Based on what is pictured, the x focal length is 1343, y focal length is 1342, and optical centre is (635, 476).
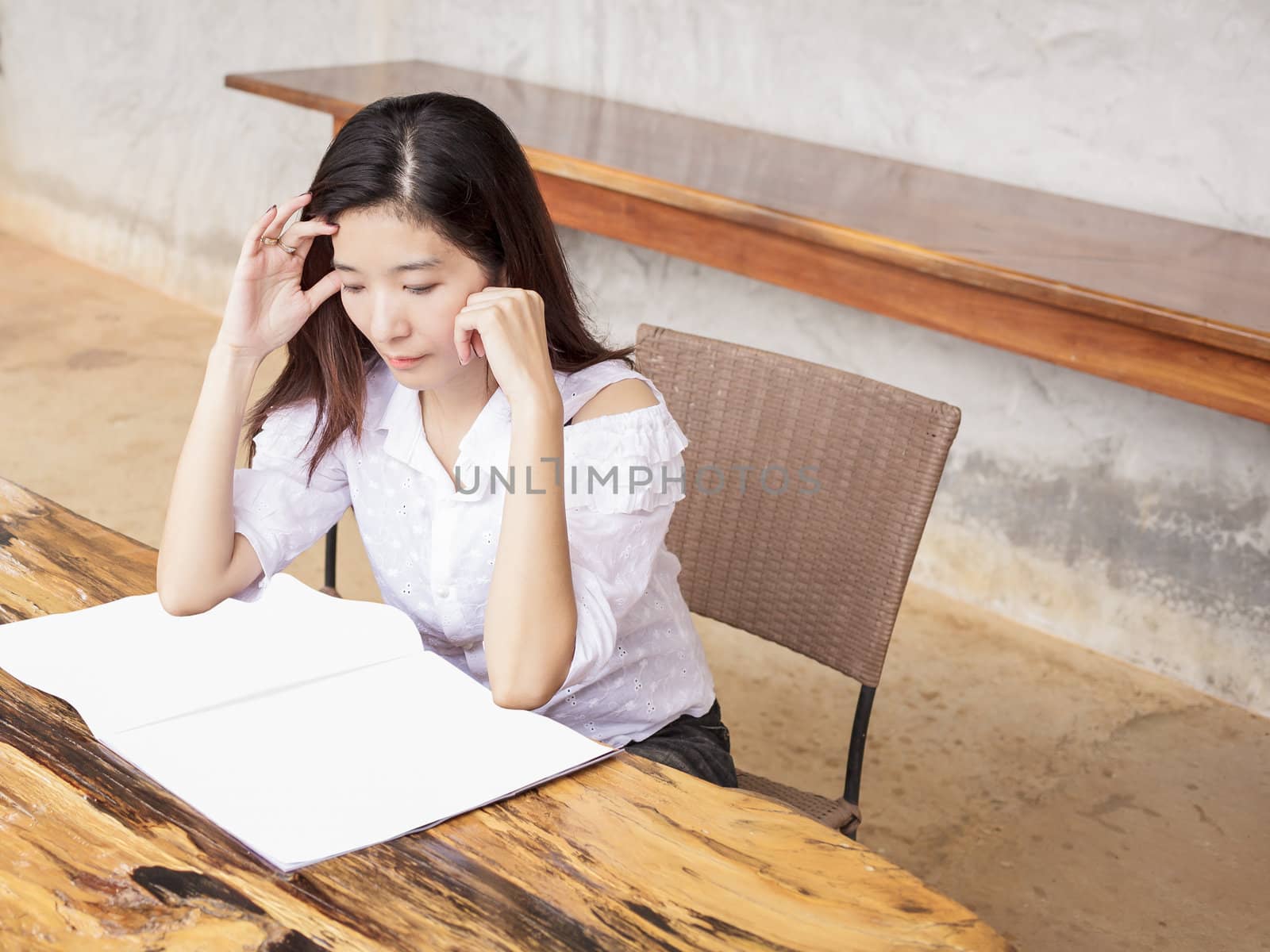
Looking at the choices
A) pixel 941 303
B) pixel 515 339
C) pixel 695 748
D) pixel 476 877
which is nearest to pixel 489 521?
pixel 515 339

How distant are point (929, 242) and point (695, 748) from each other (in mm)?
1216

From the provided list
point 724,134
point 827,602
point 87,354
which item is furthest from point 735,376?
point 87,354

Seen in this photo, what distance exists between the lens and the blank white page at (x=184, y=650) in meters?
1.14

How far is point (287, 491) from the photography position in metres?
1.50

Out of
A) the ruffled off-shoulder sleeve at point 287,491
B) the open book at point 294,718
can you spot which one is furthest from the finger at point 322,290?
the open book at point 294,718

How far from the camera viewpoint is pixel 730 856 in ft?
3.25

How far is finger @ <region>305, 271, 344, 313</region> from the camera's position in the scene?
1487 millimetres

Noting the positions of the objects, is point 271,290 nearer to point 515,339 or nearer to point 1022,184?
point 515,339

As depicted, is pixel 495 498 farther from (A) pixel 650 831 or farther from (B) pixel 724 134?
(B) pixel 724 134

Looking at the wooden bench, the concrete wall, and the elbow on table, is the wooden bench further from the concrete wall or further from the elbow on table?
the elbow on table

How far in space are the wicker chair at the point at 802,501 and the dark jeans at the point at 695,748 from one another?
0.09 meters

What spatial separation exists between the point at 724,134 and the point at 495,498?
73.3 inches

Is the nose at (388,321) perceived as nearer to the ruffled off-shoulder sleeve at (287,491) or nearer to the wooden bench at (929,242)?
the ruffled off-shoulder sleeve at (287,491)

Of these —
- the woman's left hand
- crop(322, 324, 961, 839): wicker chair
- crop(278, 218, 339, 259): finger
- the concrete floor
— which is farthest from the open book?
the concrete floor
